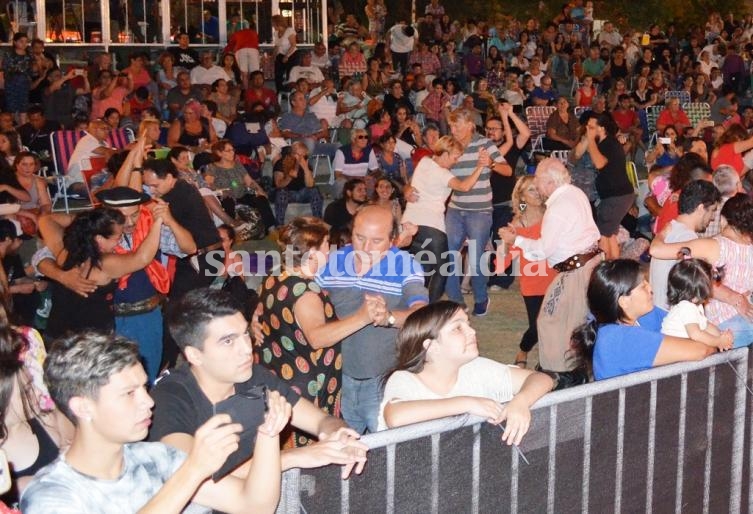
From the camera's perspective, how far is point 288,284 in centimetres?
481

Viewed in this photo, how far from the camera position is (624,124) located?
17984 mm

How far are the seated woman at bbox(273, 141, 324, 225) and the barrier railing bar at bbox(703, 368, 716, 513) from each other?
330 inches

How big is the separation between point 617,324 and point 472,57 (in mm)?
17011

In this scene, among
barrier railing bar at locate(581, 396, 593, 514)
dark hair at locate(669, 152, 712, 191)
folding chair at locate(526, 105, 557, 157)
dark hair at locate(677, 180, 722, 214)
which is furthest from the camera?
folding chair at locate(526, 105, 557, 157)

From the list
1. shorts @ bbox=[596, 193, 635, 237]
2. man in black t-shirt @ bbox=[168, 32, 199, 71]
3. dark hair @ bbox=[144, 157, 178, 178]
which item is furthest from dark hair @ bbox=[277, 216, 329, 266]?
man in black t-shirt @ bbox=[168, 32, 199, 71]

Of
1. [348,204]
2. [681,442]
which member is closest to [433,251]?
[348,204]

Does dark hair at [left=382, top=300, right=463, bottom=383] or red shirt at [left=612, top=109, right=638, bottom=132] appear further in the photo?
red shirt at [left=612, top=109, right=638, bottom=132]

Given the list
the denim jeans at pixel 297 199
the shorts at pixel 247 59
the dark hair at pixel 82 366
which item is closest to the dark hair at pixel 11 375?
the dark hair at pixel 82 366

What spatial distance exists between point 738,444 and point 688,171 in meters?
3.58

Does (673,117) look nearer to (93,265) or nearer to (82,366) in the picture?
(93,265)

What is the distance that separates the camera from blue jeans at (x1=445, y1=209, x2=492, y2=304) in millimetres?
8938

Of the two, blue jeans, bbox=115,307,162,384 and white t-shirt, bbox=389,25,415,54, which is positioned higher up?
white t-shirt, bbox=389,25,415,54

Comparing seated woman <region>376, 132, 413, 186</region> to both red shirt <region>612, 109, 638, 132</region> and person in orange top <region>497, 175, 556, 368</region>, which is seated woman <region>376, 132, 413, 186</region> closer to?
person in orange top <region>497, 175, 556, 368</region>

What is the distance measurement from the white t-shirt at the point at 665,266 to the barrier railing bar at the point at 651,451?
7.24 ft
